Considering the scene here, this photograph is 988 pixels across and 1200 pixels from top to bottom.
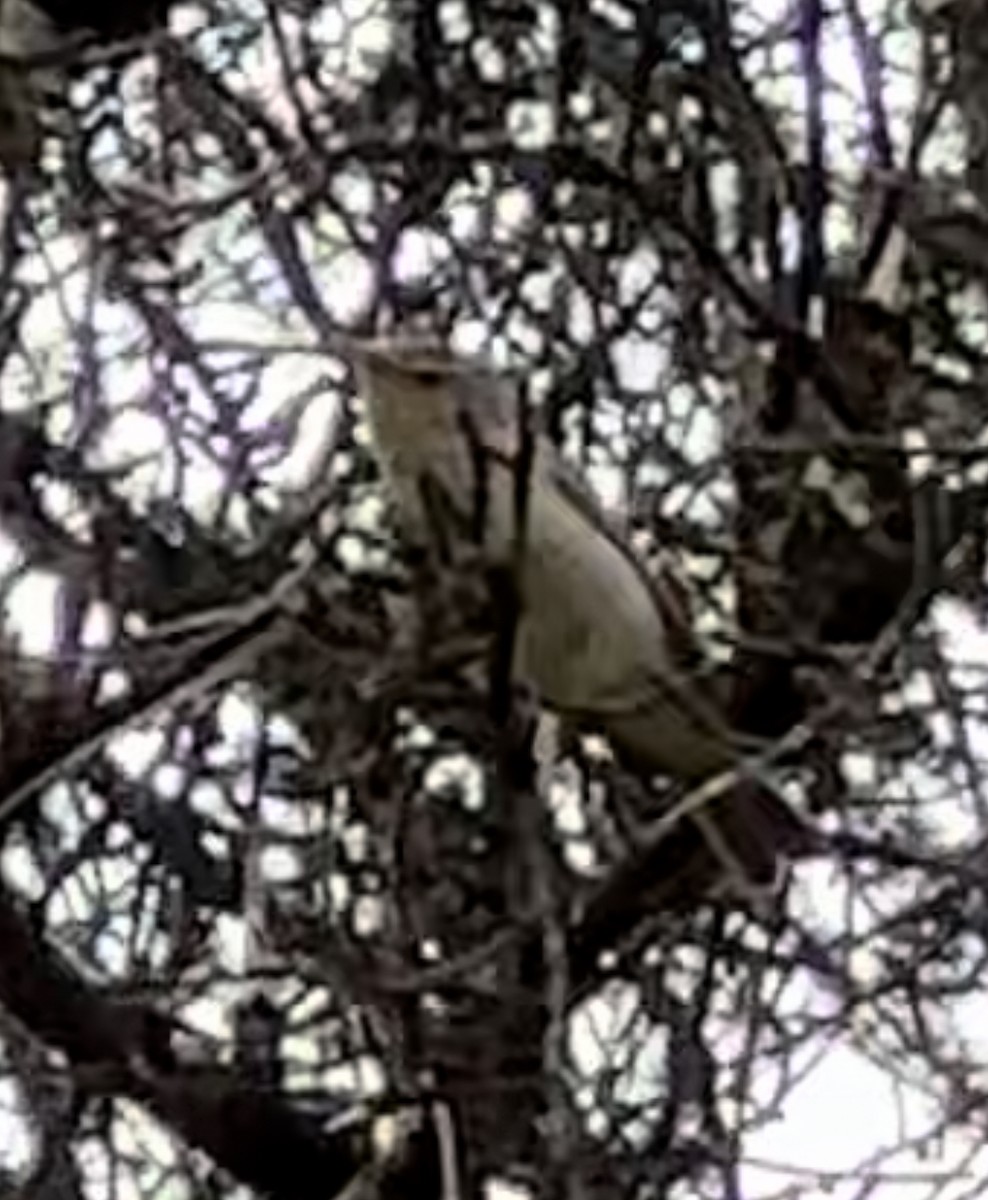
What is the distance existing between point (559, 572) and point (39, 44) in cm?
51

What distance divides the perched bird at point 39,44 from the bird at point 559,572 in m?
0.31

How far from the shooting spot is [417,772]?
2305 mm

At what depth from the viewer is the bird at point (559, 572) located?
7.29ft

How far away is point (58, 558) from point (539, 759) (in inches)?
11.9

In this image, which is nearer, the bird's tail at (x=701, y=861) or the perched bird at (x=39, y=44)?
the bird's tail at (x=701, y=861)

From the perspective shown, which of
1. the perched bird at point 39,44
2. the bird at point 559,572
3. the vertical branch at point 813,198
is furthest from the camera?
the perched bird at point 39,44

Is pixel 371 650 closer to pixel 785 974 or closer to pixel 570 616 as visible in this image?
pixel 570 616

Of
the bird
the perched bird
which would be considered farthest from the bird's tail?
the perched bird

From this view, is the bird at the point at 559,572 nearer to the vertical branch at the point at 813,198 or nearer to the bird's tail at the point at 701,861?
the bird's tail at the point at 701,861

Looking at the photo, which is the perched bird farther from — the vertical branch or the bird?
the vertical branch

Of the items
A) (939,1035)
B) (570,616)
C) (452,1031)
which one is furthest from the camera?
(939,1035)

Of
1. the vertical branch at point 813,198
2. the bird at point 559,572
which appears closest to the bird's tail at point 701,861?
the bird at point 559,572

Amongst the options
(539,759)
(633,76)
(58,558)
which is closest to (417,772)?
(539,759)

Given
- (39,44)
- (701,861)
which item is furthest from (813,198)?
(39,44)
